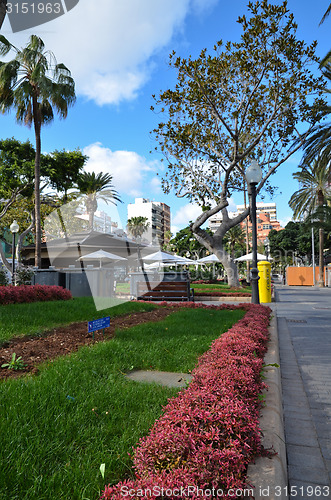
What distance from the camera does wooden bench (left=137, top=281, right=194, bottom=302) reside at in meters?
14.3

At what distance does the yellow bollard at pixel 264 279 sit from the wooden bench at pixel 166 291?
3.48m

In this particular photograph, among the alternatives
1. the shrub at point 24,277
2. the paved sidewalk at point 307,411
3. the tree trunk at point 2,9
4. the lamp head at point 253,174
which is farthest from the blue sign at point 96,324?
the shrub at point 24,277

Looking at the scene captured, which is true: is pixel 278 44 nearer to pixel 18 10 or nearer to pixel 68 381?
pixel 18 10

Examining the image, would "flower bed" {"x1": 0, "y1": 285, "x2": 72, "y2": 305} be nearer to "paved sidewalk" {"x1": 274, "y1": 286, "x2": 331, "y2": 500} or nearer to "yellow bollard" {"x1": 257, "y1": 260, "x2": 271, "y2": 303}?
"paved sidewalk" {"x1": 274, "y1": 286, "x2": 331, "y2": 500}

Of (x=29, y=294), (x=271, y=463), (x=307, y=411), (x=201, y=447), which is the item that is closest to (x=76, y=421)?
(x=201, y=447)

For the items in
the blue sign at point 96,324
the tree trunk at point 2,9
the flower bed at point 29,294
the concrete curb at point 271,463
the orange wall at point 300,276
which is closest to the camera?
the concrete curb at point 271,463

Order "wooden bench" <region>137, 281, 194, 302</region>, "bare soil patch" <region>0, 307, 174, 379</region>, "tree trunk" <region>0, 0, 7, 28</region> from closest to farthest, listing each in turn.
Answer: "bare soil patch" <region>0, 307, 174, 379</region>, "tree trunk" <region>0, 0, 7, 28</region>, "wooden bench" <region>137, 281, 194, 302</region>

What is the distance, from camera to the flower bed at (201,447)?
5.05 ft

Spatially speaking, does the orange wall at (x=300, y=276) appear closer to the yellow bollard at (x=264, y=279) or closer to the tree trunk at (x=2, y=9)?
the yellow bollard at (x=264, y=279)

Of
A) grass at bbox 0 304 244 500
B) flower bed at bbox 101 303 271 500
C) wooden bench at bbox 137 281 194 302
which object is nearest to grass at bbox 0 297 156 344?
grass at bbox 0 304 244 500

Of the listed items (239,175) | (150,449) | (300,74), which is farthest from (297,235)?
(150,449)

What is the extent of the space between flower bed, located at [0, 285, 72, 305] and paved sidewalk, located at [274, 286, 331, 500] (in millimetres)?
6211

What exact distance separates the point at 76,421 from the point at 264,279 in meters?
13.8

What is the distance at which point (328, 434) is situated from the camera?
3033 mm
